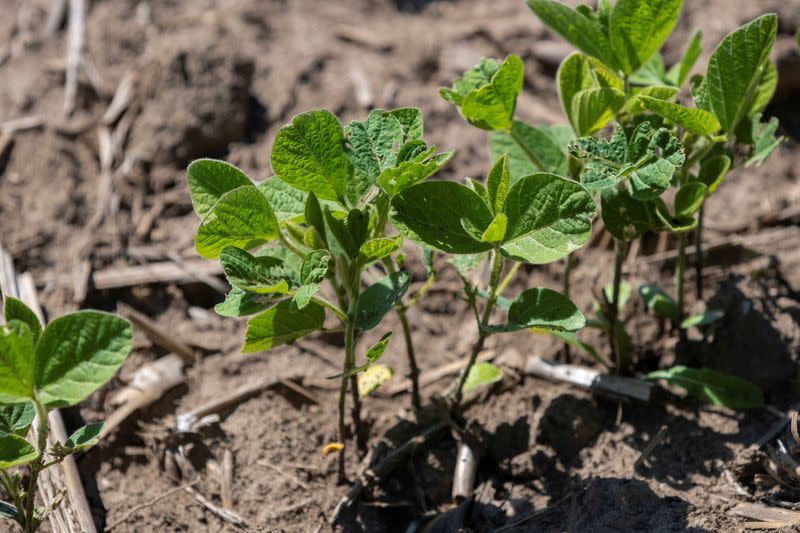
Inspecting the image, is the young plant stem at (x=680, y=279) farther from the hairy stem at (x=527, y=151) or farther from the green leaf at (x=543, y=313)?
the green leaf at (x=543, y=313)

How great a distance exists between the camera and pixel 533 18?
3467 millimetres

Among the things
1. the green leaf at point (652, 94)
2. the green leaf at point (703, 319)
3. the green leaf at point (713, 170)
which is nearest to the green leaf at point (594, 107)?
the green leaf at point (652, 94)

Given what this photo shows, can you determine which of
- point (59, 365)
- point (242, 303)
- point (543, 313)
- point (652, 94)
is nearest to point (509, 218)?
point (543, 313)

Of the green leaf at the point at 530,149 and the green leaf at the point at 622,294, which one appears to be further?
the green leaf at the point at 622,294

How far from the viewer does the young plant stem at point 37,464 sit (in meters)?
1.50

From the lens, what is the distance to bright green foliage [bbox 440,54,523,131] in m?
1.75

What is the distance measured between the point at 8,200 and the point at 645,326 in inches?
85.0

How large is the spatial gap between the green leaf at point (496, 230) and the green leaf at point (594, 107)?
36 centimetres

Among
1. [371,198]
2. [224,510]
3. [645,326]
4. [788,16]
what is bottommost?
[224,510]

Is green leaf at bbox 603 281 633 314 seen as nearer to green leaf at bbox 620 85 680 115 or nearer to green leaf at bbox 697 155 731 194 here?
green leaf at bbox 697 155 731 194

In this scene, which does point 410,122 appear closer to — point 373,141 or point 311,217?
point 373,141

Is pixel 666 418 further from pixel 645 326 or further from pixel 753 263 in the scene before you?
pixel 753 263

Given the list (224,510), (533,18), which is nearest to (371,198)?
(224,510)

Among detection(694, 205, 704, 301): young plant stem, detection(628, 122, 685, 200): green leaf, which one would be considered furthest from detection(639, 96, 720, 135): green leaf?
detection(694, 205, 704, 301): young plant stem
